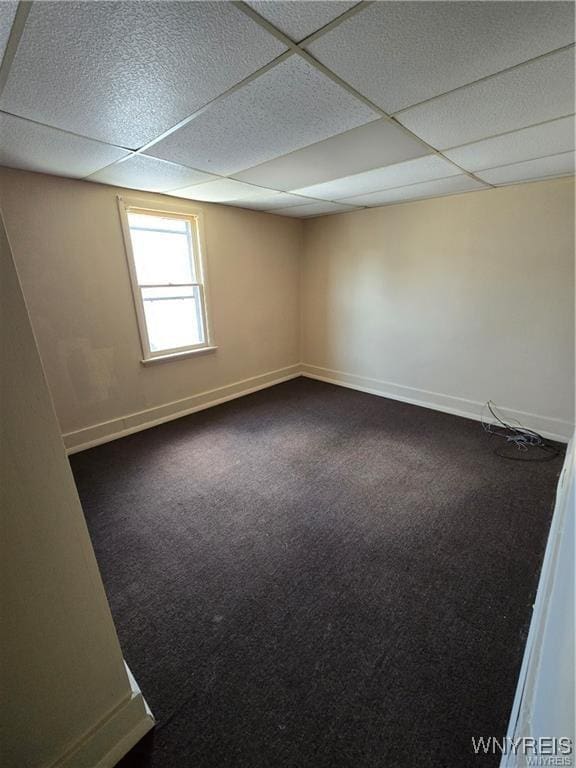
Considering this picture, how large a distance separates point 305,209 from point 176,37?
2.95 metres

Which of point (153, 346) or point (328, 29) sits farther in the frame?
point (153, 346)

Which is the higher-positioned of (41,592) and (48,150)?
(48,150)

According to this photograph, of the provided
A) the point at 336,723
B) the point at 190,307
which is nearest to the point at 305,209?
the point at 190,307

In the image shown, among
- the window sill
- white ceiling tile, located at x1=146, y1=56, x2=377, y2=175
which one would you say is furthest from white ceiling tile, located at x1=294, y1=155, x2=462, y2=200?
the window sill

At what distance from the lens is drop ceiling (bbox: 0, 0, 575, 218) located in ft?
3.10

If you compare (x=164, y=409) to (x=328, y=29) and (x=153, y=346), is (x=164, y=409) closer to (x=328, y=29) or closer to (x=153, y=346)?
(x=153, y=346)

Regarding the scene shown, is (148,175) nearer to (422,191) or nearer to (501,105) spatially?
(501,105)

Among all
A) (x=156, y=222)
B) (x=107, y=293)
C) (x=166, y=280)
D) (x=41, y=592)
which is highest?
(x=156, y=222)

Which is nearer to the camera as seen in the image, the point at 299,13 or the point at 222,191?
the point at 299,13

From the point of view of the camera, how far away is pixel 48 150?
190 centimetres

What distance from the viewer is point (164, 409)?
11.5 feet

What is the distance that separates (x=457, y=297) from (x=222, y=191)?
255cm

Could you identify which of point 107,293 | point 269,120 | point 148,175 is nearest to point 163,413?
point 107,293

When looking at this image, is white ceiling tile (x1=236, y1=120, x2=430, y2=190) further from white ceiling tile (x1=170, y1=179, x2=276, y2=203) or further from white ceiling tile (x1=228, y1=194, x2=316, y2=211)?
white ceiling tile (x1=228, y1=194, x2=316, y2=211)
